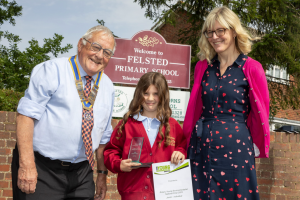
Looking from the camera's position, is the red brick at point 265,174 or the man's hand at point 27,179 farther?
the red brick at point 265,174

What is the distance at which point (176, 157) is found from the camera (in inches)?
80.3

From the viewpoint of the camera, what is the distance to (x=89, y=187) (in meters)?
2.10

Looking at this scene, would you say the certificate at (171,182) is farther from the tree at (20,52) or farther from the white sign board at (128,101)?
the tree at (20,52)

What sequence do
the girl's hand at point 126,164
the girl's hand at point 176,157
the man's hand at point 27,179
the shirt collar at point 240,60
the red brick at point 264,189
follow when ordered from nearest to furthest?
the man's hand at point 27,179, the girl's hand at point 126,164, the girl's hand at point 176,157, the shirt collar at point 240,60, the red brick at point 264,189

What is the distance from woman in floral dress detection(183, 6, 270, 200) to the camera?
199 cm

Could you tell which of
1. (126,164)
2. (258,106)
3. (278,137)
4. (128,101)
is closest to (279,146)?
(278,137)

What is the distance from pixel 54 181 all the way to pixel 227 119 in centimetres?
136

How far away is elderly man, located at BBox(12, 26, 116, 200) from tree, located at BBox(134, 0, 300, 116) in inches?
176

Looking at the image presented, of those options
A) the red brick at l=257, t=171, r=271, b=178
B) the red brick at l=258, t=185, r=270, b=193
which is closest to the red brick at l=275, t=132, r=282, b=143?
the red brick at l=257, t=171, r=271, b=178

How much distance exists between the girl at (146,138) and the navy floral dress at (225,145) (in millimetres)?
200

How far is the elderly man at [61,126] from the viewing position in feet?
5.95

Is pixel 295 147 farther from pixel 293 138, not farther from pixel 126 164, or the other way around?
pixel 126 164

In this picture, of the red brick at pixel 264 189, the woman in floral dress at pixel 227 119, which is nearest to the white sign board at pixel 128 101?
the red brick at pixel 264 189

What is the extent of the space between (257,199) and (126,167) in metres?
0.99
